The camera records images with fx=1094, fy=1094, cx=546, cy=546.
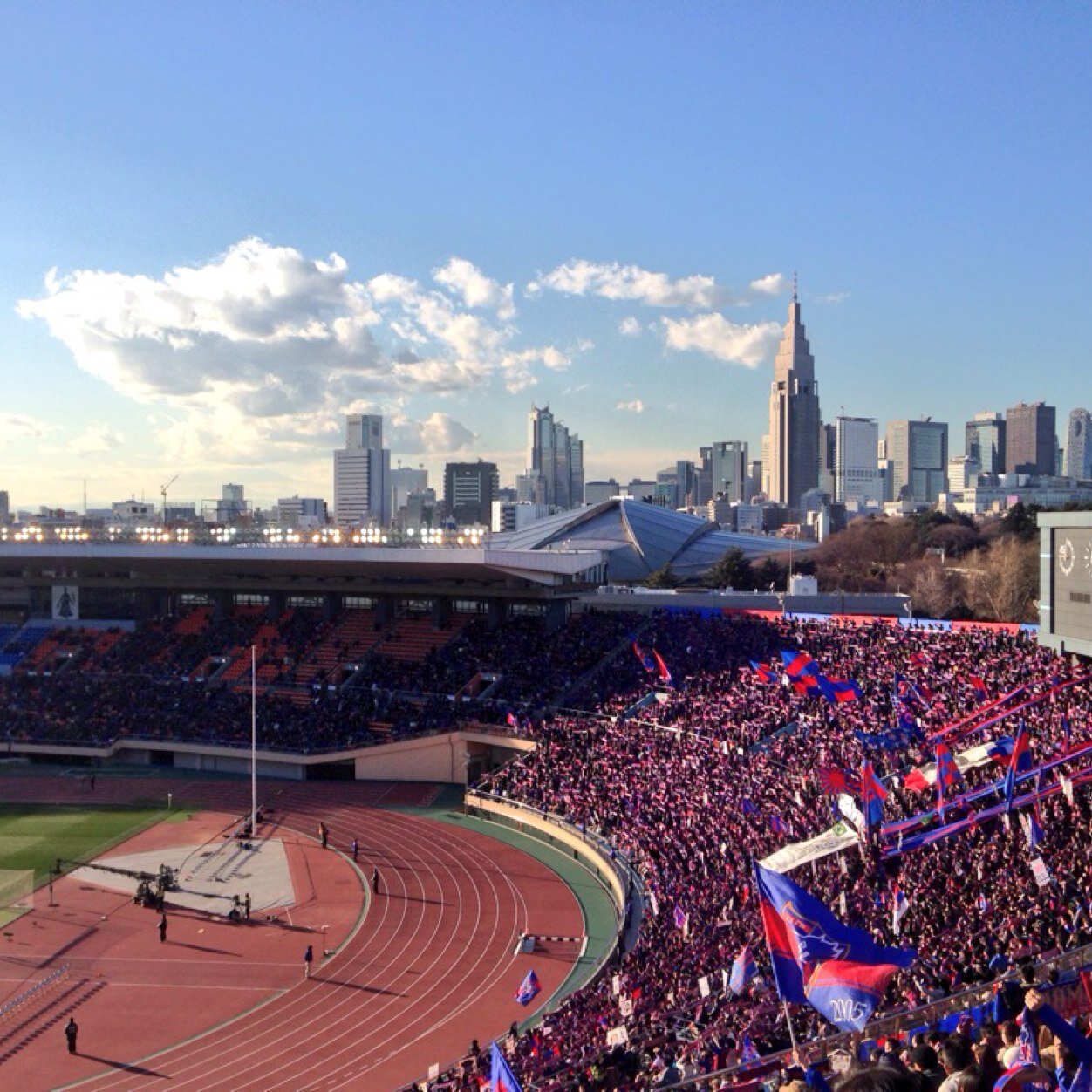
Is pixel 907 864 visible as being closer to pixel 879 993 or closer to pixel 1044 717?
pixel 1044 717

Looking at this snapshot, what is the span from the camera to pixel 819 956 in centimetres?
1237

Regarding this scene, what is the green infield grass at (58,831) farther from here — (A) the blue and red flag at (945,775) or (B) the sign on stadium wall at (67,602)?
(A) the blue and red flag at (945,775)

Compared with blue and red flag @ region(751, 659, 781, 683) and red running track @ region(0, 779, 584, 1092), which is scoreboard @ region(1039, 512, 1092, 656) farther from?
red running track @ region(0, 779, 584, 1092)

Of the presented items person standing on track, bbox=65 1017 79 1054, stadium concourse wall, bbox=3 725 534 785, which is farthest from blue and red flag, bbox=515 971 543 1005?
stadium concourse wall, bbox=3 725 534 785

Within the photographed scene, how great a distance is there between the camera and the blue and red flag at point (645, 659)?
42375mm

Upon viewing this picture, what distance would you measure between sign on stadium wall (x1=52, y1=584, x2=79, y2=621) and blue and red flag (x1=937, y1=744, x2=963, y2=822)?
162 feet

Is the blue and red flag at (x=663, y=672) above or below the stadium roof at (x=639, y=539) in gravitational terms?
below

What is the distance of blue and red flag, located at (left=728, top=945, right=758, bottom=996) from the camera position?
58.5ft

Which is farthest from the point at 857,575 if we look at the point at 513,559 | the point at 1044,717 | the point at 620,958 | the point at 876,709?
the point at 620,958

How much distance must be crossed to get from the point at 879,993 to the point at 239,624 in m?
48.4

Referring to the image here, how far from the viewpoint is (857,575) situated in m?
80.8

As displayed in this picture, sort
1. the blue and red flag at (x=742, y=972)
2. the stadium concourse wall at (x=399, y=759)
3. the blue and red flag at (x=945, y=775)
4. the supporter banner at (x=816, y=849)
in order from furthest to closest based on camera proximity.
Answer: the stadium concourse wall at (x=399, y=759) → the supporter banner at (x=816, y=849) → the blue and red flag at (x=945, y=775) → the blue and red flag at (x=742, y=972)

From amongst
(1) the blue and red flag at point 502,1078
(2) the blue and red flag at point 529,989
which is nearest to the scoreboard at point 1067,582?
(2) the blue and red flag at point 529,989

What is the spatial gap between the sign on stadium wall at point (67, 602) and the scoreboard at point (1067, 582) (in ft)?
163
